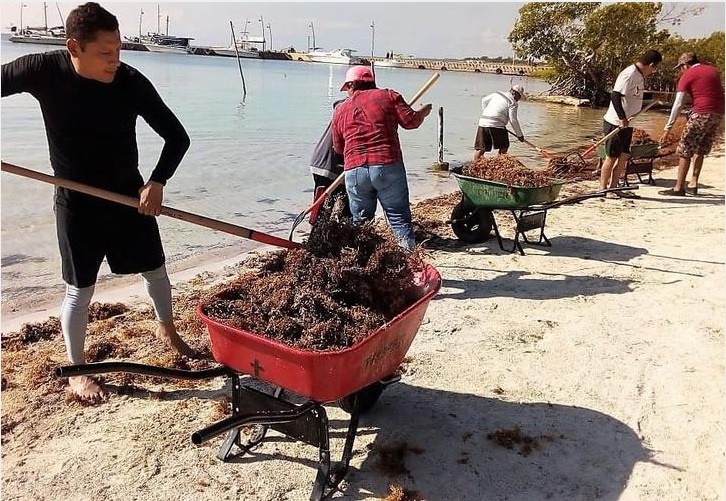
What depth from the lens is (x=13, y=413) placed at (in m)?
3.36

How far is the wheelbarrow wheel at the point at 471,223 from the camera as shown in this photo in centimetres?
676

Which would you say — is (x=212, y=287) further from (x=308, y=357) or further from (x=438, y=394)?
(x=308, y=357)

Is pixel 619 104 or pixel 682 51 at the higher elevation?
pixel 682 51

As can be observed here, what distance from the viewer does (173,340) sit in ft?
13.0

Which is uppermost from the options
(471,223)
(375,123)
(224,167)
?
(375,123)

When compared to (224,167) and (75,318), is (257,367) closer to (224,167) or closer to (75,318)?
(75,318)

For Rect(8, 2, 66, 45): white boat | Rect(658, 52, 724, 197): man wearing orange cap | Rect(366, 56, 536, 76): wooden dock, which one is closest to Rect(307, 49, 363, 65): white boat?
Rect(366, 56, 536, 76): wooden dock

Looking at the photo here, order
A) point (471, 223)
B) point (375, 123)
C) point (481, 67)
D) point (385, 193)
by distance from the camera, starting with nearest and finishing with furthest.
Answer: point (375, 123) → point (385, 193) → point (471, 223) → point (481, 67)

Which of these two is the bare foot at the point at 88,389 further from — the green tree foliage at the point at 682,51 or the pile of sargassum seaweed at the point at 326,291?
the green tree foliage at the point at 682,51

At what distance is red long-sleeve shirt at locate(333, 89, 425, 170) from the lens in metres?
4.75

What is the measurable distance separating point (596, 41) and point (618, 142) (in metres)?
30.2

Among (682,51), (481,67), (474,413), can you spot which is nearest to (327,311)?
(474,413)

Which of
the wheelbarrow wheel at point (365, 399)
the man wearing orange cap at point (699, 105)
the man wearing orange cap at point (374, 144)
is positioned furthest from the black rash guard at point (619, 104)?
the wheelbarrow wheel at point (365, 399)

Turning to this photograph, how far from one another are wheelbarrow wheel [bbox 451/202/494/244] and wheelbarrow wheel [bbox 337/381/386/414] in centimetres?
362
